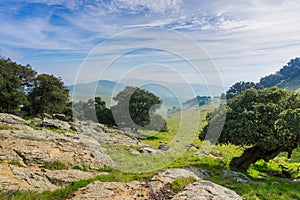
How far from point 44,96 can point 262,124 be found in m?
50.3

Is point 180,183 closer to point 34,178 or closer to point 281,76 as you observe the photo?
point 34,178

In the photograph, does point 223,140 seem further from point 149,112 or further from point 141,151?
point 149,112

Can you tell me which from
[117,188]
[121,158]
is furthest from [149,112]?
[117,188]

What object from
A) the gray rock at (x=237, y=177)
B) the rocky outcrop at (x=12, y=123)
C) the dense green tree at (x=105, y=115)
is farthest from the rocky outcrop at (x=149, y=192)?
the dense green tree at (x=105, y=115)

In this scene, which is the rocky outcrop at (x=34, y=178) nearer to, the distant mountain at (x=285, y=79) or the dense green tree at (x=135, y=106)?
the dense green tree at (x=135, y=106)

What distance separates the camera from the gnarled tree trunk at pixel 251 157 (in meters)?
19.3

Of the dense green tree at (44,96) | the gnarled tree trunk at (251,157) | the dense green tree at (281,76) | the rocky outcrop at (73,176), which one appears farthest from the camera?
the dense green tree at (281,76)

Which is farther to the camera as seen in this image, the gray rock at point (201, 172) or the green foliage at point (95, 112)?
the green foliage at point (95, 112)

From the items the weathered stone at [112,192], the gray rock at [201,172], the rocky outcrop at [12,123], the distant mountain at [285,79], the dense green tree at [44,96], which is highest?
the distant mountain at [285,79]

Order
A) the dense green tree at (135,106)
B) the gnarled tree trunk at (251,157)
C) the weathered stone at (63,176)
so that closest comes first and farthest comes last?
the weathered stone at (63,176) < the gnarled tree trunk at (251,157) < the dense green tree at (135,106)

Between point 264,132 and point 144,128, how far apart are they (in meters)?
45.2

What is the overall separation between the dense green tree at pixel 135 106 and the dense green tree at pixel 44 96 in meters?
13.9

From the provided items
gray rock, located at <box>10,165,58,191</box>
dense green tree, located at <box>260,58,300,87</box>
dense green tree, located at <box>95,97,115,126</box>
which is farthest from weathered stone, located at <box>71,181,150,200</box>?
dense green tree, located at <box>260,58,300,87</box>

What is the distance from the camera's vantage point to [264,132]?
17922mm
